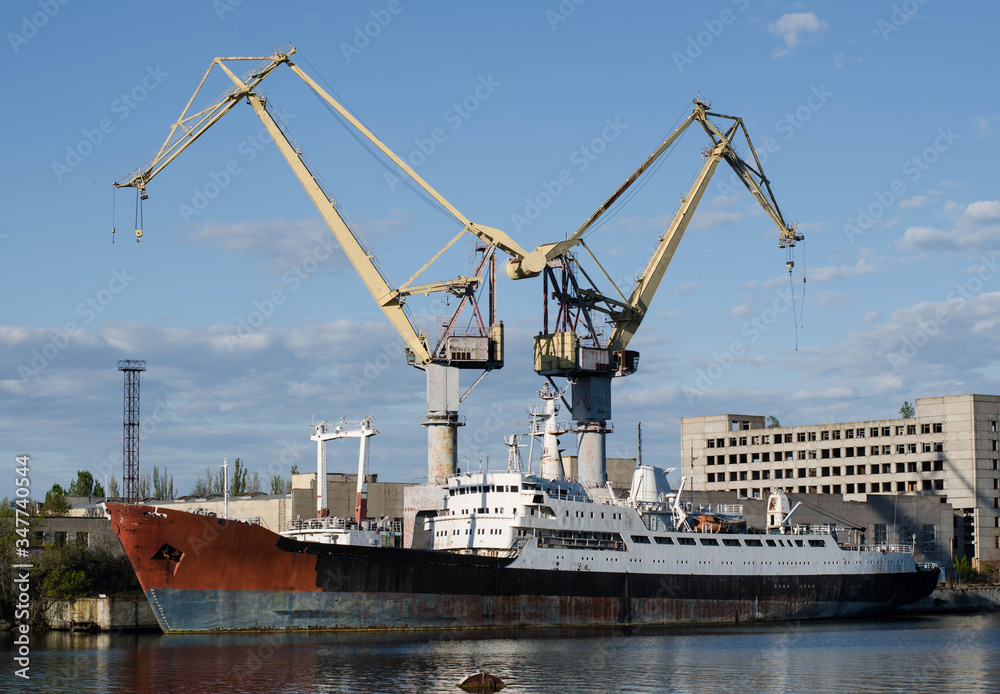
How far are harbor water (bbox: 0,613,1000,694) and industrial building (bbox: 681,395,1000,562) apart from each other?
52.2 metres

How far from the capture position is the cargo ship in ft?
185

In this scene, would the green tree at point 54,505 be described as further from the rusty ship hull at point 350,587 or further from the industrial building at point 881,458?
the industrial building at point 881,458

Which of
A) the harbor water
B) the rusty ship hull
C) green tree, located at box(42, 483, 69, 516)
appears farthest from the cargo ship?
green tree, located at box(42, 483, 69, 516)

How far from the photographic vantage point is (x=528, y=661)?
155 ft

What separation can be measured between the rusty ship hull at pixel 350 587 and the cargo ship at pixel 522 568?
2.7 inches

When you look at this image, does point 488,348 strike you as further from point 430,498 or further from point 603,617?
point 603,617

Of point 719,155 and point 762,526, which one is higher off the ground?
point 719,155

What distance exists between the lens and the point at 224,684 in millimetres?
40000

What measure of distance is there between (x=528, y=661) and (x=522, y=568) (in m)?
15.5

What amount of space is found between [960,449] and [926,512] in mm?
9366

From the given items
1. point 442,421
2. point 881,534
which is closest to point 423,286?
point 442,421

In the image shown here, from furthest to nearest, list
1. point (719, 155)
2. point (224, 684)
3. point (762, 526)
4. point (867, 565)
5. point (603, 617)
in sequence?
1. point (762, 526)
2. point (719, 155)
3. point (867, 565)
4. point (603, 617)
5. point (224, 684)

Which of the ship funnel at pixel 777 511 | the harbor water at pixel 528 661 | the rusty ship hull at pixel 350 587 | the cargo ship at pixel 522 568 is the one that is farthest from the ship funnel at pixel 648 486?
the harbor water at pixel 528 661

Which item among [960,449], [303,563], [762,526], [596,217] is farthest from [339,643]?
[960,449]
